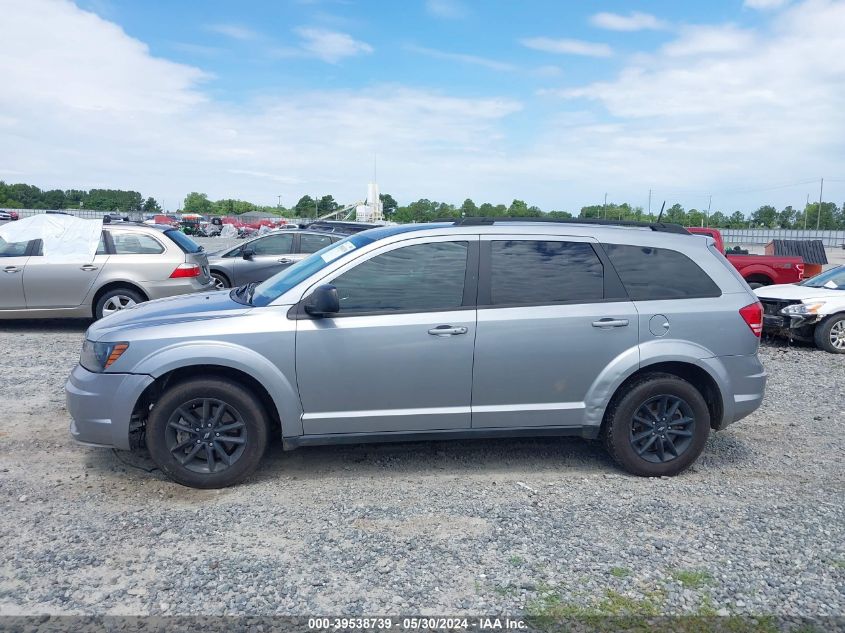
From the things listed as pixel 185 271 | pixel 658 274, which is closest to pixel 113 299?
pixel 185 271

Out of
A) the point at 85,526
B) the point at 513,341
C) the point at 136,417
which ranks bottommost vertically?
the point at 85,526

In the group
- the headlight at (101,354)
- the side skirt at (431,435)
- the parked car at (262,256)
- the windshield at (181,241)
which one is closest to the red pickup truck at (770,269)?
the parked car at (262,256)

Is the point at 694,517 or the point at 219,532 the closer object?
the point at 219,532

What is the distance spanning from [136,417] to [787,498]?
4.48 m

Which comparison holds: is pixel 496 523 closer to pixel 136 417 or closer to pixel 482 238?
pixel 482 238

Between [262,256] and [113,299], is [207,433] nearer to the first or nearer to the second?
[113,299]

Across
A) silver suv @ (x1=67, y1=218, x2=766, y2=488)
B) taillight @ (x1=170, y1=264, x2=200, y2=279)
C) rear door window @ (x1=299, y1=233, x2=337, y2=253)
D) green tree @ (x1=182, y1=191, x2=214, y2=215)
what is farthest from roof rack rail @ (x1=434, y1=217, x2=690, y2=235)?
green tree @ (x1=182, y1=191, x2=214, y2=215)

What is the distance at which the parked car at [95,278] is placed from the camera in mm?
9727

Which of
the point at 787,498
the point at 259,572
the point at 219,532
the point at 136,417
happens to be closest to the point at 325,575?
the point at 259,572

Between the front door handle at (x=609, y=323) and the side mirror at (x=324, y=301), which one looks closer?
the side mirror at (x=324, y=301)

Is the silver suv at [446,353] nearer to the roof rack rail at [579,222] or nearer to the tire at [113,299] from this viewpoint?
the roof rack rail at [579,222]

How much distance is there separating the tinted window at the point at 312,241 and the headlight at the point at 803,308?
8.35 meters

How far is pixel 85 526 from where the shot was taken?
4.05 m

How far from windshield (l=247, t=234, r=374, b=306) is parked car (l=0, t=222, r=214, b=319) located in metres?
5.20
